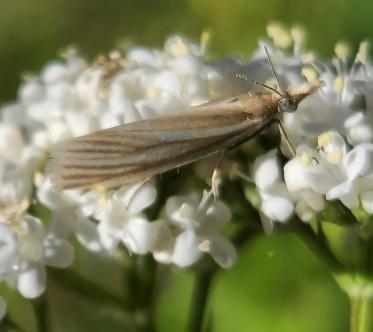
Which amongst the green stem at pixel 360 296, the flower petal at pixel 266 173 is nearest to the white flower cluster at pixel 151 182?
the flower petal at pixel 266 173

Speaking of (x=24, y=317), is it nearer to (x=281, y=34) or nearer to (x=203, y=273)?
(x=203, y=273)

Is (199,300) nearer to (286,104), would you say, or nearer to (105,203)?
(105,203)

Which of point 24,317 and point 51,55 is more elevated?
point 51,55

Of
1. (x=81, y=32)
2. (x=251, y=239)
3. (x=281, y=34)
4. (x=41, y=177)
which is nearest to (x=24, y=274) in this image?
(x=41, y=177)

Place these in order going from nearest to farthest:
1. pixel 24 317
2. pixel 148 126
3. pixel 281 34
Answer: pixel 148 126 < pixel 281 34 < pixel 24 317

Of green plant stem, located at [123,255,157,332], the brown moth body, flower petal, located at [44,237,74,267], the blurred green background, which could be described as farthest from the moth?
the blurred green background

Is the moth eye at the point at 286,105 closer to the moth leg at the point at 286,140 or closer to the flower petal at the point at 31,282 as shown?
the moth leg at the point at 286,140

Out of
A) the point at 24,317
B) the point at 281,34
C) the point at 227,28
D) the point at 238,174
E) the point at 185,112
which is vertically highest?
the point at 227,28
